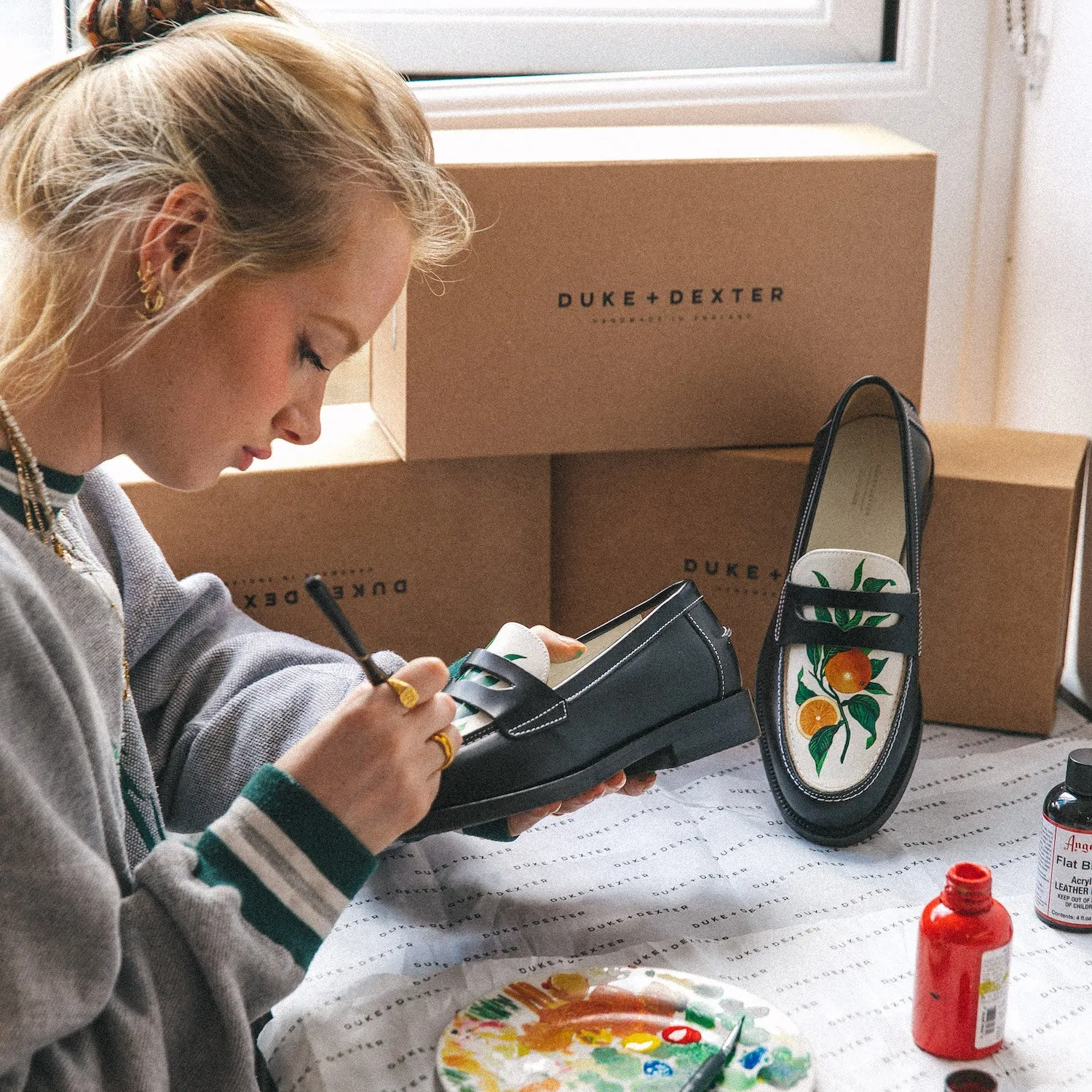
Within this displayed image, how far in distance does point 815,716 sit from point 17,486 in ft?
1.88

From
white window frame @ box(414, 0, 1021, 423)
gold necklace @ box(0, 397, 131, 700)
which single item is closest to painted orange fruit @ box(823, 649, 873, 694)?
gold necklace @ box(0, 397, 131, 700)

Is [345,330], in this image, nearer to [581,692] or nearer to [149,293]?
[149,293]

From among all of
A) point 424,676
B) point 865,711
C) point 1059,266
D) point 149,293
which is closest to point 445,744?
point 424,676

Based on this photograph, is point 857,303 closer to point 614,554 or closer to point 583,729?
point 614,554

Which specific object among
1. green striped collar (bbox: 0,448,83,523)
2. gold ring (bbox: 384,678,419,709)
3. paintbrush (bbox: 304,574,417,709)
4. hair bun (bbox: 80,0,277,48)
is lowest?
gold ring (bbox: 384,678,419,709)

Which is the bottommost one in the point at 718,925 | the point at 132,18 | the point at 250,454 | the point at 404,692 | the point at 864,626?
the point at 718,925

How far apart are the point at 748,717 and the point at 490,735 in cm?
20

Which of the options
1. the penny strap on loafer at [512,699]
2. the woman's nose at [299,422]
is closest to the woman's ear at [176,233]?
the woman's nose at [299,422]

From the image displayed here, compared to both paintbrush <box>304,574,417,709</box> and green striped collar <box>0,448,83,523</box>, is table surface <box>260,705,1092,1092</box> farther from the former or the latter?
green striped collar <box>0,448,83,523</box>

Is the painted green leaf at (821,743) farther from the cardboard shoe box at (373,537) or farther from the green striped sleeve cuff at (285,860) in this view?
the green striped sleeve cuff at (285,860)

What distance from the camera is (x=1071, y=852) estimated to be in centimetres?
84

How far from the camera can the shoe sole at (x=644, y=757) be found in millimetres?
830

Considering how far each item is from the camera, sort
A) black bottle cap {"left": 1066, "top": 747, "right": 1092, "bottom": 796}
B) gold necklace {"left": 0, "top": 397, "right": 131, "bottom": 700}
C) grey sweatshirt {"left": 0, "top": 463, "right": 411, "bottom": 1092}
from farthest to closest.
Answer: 1. black bottle cap {"left": 1066, "top": 747, "right": 1092, "bottom": 796}
2. gold necklace {"left": 0, "top": 397, "right": 131, "bottom": 700}
3. grey sweatshirt {"left": 0, "top": 463, "right": 411, "bottom": 1092}

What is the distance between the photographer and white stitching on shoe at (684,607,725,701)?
0.92 m
